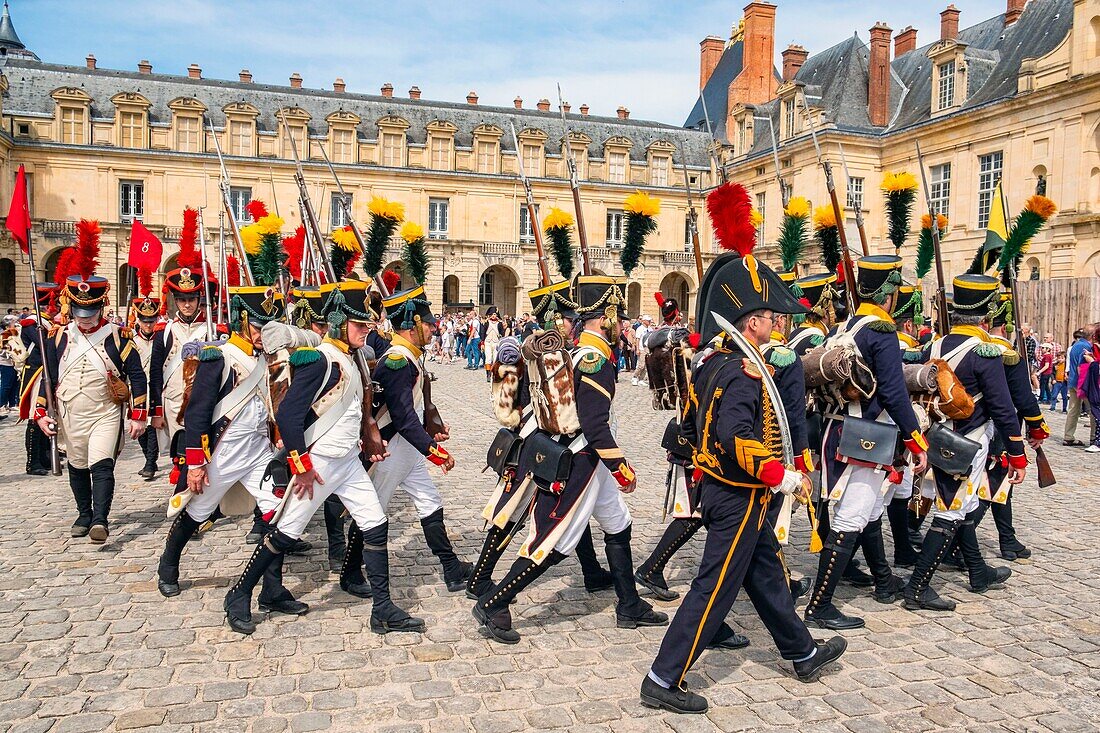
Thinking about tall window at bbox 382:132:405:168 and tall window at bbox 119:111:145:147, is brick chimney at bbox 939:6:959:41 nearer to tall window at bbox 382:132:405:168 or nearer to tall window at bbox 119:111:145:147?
tall window at bbox 382:132:405:168

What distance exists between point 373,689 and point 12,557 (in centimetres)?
350

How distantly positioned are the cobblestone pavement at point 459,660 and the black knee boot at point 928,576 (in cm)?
13

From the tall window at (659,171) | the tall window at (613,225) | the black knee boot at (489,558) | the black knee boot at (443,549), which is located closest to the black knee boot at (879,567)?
the black knee boot at (489,558)

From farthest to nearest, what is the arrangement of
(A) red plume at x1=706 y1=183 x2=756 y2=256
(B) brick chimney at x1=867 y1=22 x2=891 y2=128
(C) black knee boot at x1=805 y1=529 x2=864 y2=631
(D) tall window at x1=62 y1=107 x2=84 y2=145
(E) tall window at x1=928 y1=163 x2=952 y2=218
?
(D) tall window at x1=62 y1=107 x2=84 y2=145
(B) brick chimney at x1=867 y1=22 x2=891 y2=128
(E) tall window at x1=928 y1=163 x2=952 y2=218
(C) black knee boot at x1=805 y1=529 x2=864 y2=631
(A) red plume at x1=706 y1=183 x2=756 y2=256

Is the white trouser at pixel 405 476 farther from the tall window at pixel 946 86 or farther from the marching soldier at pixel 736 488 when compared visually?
the tall window at pixel 946 86

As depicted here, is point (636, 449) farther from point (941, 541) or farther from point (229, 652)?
point (229, 652)

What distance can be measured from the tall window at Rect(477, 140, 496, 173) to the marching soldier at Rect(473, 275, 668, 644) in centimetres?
4467

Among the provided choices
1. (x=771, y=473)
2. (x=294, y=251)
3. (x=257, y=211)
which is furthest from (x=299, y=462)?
(x=294, y=251)

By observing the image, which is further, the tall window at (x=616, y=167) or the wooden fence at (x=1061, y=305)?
the tall window at (x=616, y=167)

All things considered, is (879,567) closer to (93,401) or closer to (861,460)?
(861,460)

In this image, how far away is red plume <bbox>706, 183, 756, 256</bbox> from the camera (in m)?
4.48

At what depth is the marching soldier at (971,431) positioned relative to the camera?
5320 millimetres

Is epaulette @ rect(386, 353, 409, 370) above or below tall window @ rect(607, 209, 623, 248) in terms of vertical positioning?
below

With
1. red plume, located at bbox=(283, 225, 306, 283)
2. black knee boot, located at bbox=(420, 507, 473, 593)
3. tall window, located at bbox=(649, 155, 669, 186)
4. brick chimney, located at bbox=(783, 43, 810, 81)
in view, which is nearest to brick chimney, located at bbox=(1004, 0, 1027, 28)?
brick chimney, located at bbox=(783, 43, 810, 81)
